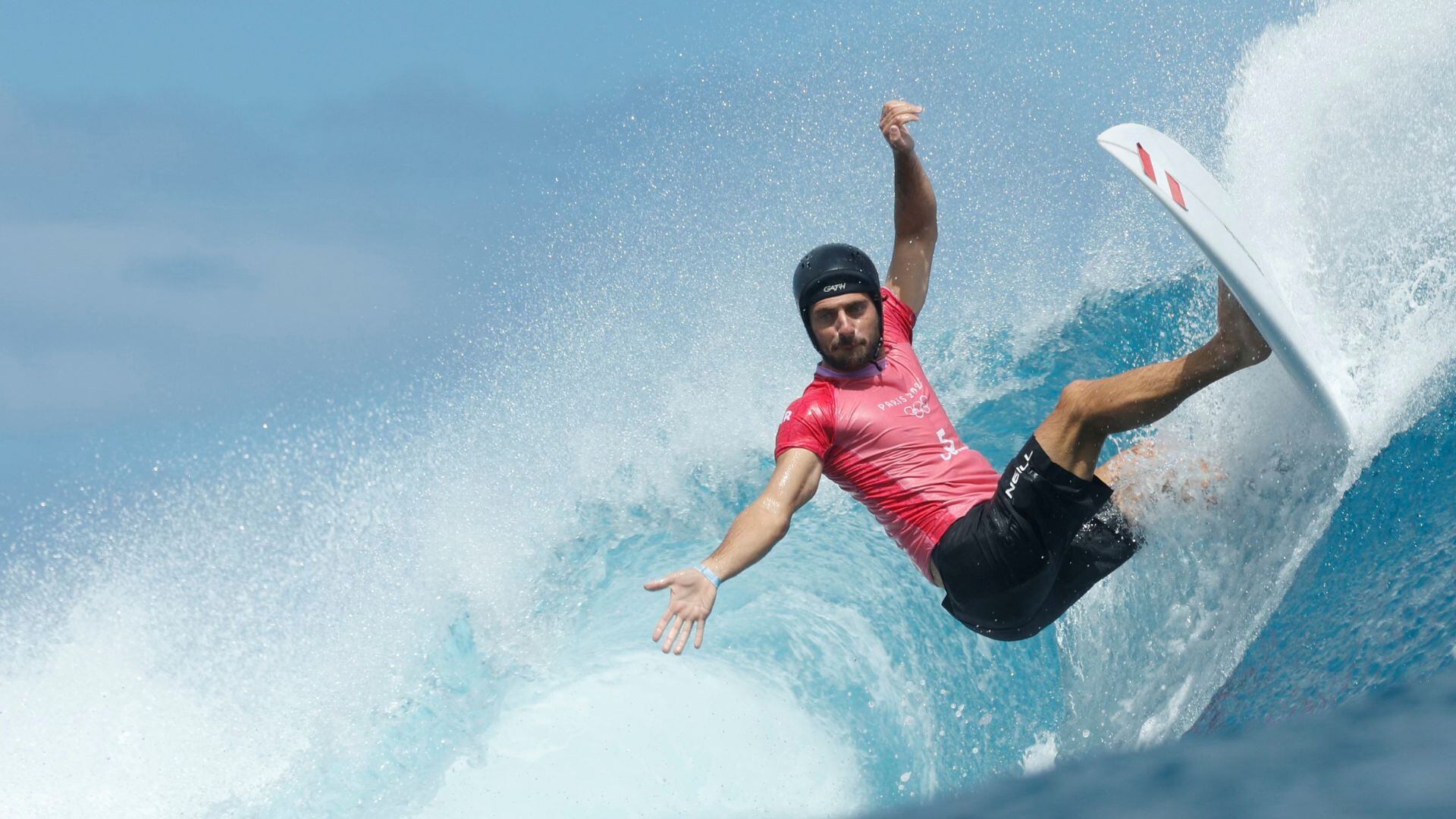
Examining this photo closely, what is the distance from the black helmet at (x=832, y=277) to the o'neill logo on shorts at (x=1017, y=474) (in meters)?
0.99

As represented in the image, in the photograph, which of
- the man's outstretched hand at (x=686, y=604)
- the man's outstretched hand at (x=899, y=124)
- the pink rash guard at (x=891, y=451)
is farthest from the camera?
the man's outstretched hand at (x=899, y=124)

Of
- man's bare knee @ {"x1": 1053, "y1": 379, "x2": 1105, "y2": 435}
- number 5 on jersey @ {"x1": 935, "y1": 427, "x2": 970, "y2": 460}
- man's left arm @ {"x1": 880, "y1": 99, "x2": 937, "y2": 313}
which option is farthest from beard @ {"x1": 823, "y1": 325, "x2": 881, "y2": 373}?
man's bare knee @ {"x1": 1053, "y1": 379, "x2": 1105, "y2": 435}

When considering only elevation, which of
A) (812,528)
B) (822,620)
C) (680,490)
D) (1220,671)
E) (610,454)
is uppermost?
(610,454)

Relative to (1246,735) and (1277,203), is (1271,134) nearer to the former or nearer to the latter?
(1277,203)

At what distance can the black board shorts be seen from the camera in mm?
4496

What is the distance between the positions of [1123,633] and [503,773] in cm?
411

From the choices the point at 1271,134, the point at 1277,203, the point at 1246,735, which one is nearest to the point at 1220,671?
the point at 1277,203

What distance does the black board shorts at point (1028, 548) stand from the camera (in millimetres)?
4496

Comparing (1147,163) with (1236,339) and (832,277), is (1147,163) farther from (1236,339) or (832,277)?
(832,277)

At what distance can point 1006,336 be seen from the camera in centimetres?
988

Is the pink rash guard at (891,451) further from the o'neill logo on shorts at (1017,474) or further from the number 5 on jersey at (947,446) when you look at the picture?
the o'neill logo on shorts at (1017,474)

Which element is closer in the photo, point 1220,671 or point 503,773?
point 1220,671

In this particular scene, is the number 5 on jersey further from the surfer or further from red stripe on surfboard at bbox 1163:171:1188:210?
red stripe on surfboard at bbox 1163:171:1188:210

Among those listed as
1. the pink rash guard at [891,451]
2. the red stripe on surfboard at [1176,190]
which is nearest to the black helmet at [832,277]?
the pink rash guard at [891,451]
